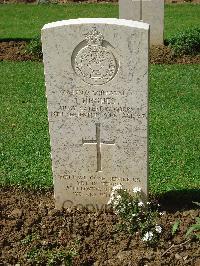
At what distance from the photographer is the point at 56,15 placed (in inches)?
593

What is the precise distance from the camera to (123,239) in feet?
15.2

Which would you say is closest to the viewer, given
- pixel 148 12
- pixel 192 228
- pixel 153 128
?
pixel 192 228

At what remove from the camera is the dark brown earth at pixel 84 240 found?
4402 mm

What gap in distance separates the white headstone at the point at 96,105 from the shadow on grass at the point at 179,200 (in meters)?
0.50

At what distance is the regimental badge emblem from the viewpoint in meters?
4.36

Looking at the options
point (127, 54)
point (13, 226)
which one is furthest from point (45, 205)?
point (127, 54)

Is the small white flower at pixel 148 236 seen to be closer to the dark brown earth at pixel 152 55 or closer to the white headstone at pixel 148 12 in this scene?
the dark brown earth at pixel 152 55

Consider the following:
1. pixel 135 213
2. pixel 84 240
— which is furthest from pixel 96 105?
pixel 84 240

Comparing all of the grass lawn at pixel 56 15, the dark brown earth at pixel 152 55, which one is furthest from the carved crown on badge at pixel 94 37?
the grass lawn at pixel 56 15

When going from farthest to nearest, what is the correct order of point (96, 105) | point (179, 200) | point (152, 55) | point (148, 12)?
point (148, 12) → point (152, 55) → point (179, 200) → point (96, 105)

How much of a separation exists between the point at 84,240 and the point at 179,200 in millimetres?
1167

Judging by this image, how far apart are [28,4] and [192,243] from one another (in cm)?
1339

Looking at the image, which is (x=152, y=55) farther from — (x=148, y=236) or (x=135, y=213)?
(x=148, y=236)

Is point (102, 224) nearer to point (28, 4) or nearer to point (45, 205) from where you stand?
point (45, 205)
